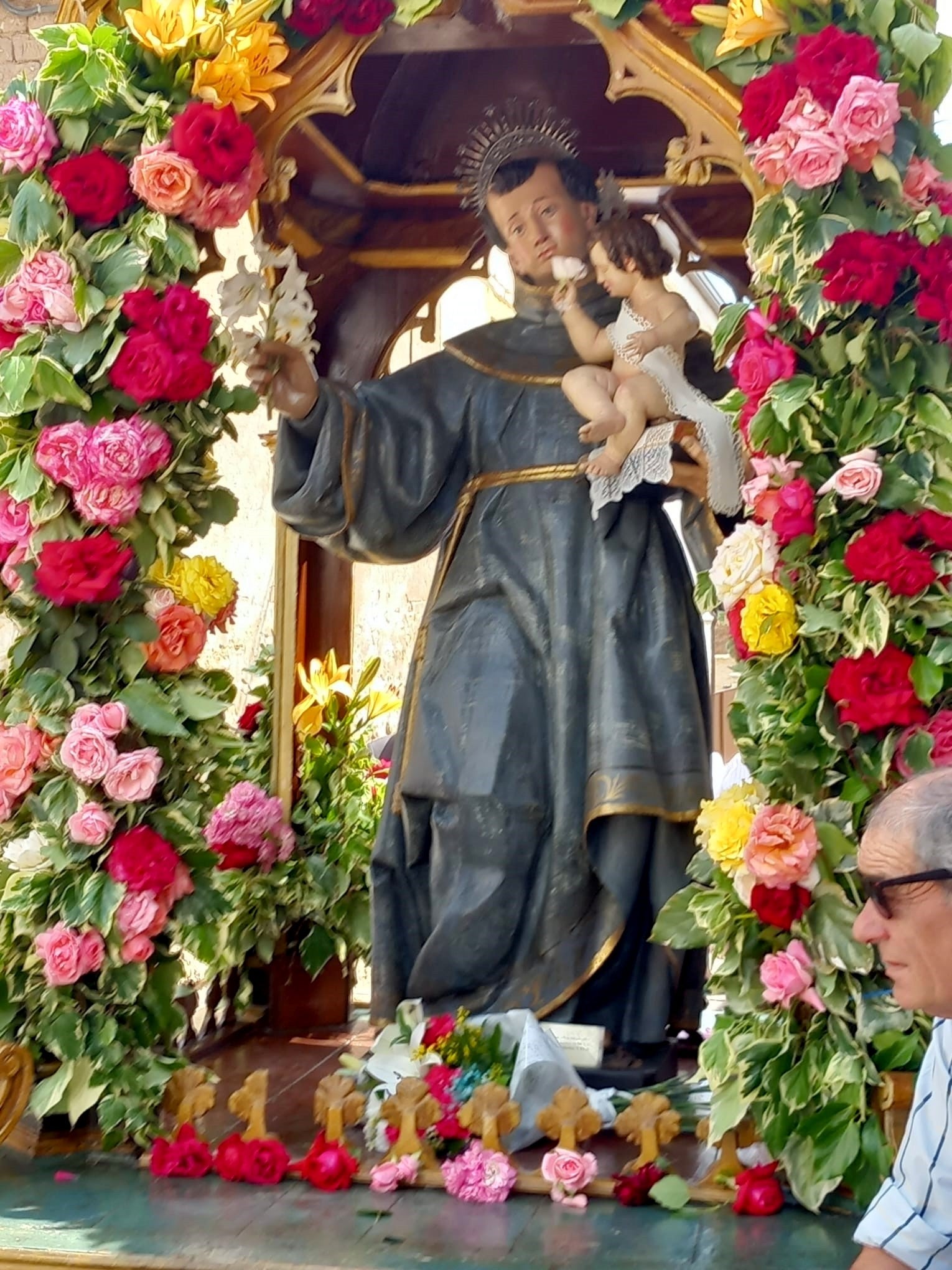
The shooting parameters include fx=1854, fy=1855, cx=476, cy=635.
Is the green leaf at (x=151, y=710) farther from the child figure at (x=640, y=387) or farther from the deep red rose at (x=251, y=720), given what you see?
the deep red rose at (x=251, y=720)

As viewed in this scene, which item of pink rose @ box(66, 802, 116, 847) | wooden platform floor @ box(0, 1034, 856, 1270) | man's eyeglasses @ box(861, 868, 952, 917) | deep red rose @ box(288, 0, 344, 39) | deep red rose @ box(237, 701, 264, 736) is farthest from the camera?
deep red rose @ box(237, 701, 264, 736)

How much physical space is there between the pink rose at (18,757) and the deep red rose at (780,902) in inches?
56.5

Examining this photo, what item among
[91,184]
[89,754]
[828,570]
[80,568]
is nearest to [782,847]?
[828,570]

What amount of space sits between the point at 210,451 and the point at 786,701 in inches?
52.6

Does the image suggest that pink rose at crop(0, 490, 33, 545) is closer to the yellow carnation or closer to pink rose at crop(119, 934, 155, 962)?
pink rose at crop(119, 934, 155, 962)

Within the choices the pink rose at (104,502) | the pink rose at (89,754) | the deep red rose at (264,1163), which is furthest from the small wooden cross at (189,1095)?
the pink rose at (104,502)

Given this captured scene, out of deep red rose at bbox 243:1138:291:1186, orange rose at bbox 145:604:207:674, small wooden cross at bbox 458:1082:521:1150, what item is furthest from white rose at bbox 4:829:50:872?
small wooden cross at bbox 458:1082:521:1150

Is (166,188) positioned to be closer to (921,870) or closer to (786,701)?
(786,701)

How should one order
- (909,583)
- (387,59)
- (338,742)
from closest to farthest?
(909,583) → (387,59) → (338,742)

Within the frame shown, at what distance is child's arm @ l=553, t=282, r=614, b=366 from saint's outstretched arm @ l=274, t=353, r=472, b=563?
1.13ft

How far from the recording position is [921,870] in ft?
7.31

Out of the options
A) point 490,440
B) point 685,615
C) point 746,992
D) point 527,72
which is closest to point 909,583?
point 746,992

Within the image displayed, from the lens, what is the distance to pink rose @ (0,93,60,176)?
3.70 metres

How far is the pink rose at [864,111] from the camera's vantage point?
10.8 ft
